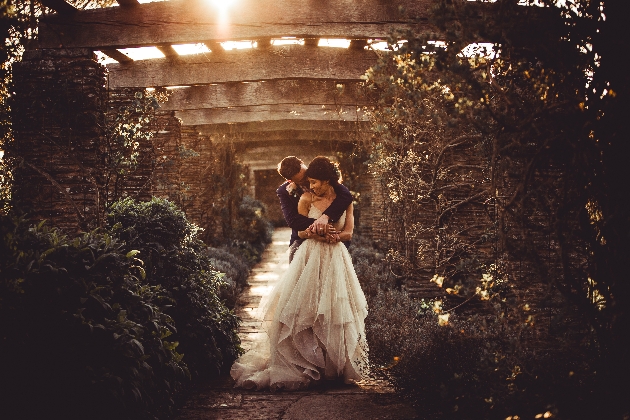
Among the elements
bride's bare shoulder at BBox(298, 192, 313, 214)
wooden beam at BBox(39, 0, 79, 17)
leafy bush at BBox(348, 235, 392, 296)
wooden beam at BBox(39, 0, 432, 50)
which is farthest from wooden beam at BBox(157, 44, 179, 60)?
leafy bush at BBox(348, 235, 392, 296)

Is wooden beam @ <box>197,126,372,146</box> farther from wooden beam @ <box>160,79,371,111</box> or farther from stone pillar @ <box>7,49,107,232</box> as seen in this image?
stone pillar @ <box>7,49,107,232</box>

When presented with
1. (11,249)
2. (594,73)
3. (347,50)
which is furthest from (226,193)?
(594,73)

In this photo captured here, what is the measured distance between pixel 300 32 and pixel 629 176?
14.8 ft

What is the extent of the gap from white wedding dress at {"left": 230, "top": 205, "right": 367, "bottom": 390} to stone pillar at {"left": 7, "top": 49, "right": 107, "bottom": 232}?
7.60 ft

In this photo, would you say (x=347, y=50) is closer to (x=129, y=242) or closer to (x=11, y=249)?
(x=129, y=242)

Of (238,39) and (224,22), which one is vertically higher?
(224,22)

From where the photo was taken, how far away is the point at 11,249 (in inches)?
122

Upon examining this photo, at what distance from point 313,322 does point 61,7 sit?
4302 millimetres

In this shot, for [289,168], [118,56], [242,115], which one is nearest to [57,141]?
[118,56]

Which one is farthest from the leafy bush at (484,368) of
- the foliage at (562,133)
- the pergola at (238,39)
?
the pergola at (238,39)

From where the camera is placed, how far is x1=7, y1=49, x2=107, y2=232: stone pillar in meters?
5.93

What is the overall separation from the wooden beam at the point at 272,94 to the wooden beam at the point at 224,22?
295cm

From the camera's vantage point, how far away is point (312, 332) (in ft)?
16.2

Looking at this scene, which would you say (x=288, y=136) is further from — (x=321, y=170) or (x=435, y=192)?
(x=321, y=170)
